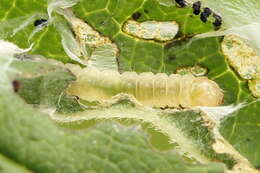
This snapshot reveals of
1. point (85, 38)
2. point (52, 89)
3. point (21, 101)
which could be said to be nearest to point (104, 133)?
point (21, 101)

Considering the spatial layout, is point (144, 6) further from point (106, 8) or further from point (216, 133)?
point (216, 133)

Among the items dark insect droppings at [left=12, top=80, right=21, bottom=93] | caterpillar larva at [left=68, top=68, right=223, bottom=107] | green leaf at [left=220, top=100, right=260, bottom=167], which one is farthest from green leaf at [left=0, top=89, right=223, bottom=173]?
green leaf at [left=220, top=100, right=260, bottom=167]

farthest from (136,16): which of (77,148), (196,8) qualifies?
(77,148)

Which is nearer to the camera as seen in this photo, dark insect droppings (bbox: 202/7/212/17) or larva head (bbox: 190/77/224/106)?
larva head (bbox: 190/77/224/106)

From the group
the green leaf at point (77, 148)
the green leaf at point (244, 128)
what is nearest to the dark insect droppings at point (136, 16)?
the green leaf at point (244, 128)

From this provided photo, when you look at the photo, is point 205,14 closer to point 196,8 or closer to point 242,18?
point 196,8

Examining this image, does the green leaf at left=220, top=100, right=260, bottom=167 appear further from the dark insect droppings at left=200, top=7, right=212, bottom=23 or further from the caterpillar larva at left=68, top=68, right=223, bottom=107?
the dark insect droppings at left=200, top=7, right=212, bottom=23

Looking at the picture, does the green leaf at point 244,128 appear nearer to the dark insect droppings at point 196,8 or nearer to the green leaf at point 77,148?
the dark insect droppings at point 196,8

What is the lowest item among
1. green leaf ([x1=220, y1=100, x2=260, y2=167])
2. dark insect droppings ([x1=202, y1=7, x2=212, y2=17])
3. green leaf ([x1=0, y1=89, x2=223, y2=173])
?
green leaf ([x1=220, y1=100, x2=260, y2=167])

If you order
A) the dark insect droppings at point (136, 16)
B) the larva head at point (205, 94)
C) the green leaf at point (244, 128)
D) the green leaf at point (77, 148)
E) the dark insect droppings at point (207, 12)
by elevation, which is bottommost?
the green leaf at point (244, 128)
